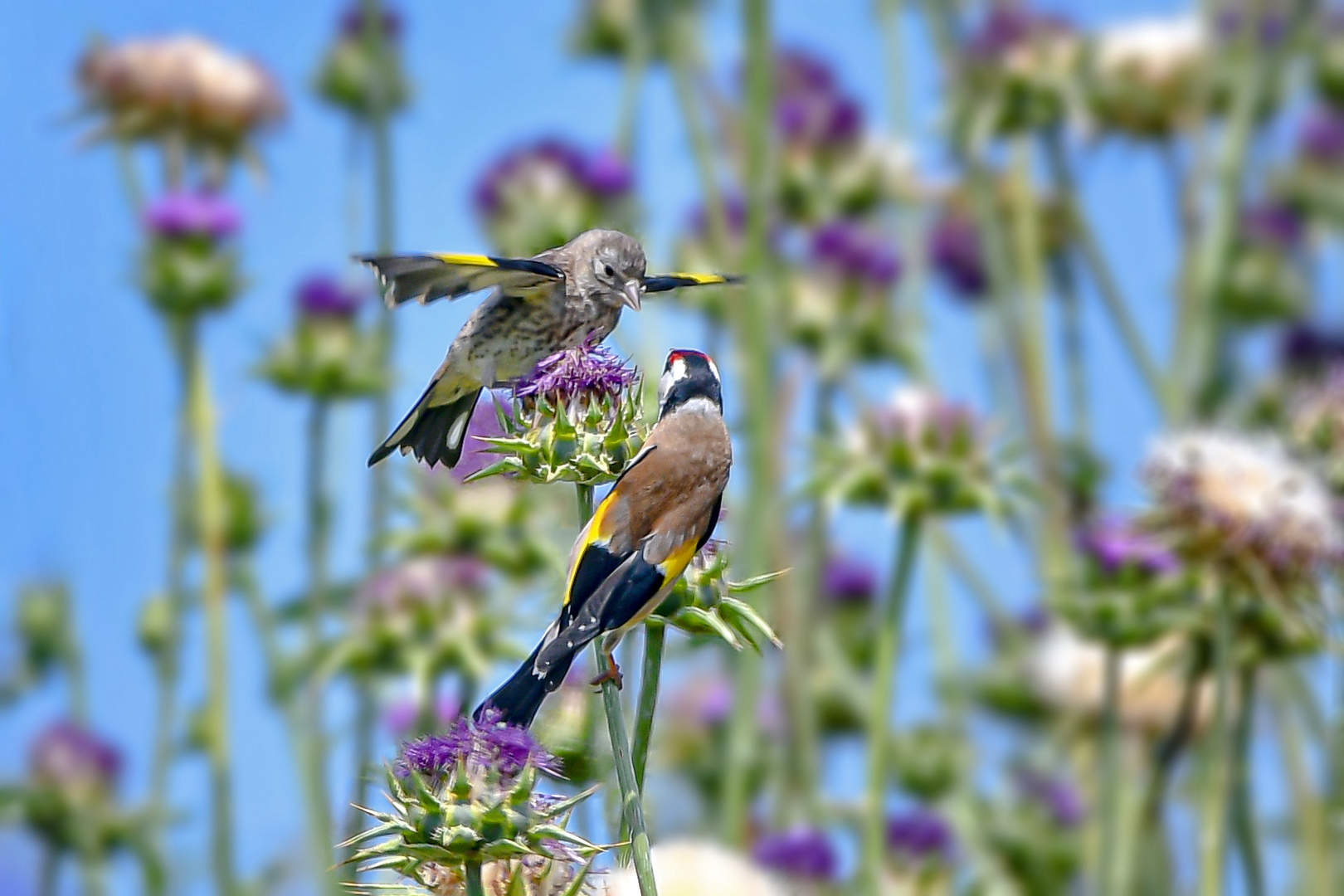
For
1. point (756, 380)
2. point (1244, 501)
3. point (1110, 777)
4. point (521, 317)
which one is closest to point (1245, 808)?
point (1110, 777)

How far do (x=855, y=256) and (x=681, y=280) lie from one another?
5.97 feet

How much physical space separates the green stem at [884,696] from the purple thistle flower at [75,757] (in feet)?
2.78

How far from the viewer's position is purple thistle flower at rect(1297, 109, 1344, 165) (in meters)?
2.86

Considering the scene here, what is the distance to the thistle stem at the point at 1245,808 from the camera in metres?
1.62

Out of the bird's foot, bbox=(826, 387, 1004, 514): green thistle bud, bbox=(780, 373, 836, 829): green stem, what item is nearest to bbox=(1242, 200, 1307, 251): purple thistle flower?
bbox=(780, 373, 836, 829): green stem

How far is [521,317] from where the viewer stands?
0.82 meters

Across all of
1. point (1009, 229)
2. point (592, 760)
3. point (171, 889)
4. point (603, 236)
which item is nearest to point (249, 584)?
point (171, 889)

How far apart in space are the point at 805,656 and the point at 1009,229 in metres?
0.89

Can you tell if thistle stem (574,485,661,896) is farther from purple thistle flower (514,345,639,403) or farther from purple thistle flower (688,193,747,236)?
purple thistle flower (688,193,747,236)

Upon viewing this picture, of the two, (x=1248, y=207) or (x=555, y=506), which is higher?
(x=1248, y=207)

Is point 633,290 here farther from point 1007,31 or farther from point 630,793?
point 1007,31

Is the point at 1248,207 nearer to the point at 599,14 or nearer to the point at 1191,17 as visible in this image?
the point at 1191,17

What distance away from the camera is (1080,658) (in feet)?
7.08

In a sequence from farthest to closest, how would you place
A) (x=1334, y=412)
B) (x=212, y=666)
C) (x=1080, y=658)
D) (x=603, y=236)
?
(x=1080, y=658), (x=212, y=666), (x=1334, y=412), (x=603, y=236)
